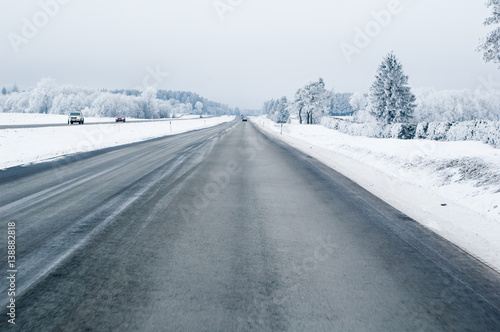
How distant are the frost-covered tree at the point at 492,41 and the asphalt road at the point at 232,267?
17.2m

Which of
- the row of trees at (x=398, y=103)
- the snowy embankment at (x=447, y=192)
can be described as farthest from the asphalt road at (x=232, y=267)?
the row of trees at (x=398, y=103)

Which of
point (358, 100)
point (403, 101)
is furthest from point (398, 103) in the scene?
point (358, 100)

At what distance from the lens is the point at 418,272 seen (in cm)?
316

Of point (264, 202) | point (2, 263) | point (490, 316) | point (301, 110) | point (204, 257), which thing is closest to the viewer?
point (490, 316)

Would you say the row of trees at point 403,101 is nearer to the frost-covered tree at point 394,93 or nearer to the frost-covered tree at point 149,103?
the frost-covered tree at point 394,93

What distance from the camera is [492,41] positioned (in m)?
17.1

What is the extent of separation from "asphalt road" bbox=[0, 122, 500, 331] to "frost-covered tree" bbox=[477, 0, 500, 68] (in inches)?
679

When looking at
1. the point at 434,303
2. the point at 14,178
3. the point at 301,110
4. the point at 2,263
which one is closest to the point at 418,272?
the point at 434,303

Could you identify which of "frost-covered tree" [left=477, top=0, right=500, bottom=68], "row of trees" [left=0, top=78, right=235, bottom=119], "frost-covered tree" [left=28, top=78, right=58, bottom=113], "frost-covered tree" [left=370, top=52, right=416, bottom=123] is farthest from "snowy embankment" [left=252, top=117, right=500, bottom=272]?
"frost-covered tree" [left=28, top=78, right=58, bottom=113]

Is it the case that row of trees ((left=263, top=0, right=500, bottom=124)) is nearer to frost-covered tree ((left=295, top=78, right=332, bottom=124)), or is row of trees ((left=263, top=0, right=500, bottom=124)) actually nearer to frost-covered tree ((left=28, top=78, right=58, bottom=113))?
frost-covered tree ((left=295, top=78, right=332, bottom=124))

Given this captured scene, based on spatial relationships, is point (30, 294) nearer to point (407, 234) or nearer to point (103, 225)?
point (103, 225)

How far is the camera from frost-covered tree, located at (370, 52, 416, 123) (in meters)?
45.7

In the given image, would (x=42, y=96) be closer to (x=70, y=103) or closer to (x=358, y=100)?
(x=70, y=103)

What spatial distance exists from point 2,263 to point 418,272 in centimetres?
436
